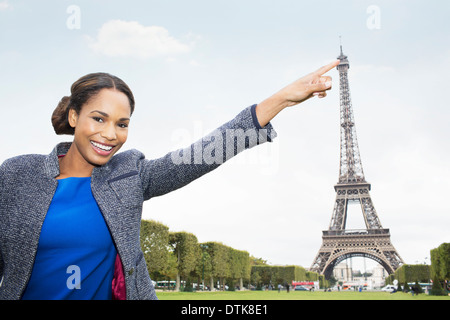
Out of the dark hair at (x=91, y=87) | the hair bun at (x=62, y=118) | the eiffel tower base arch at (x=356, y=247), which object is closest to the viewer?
the dark hair at (x=91, y=87)

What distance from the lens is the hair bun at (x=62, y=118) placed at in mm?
2629

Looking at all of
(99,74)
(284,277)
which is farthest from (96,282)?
(284,277)

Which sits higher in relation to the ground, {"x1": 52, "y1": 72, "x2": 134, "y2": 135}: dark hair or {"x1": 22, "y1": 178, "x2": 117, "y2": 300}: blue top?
{"x1": 52, "y1": 72, "x2": 134, "y2": 135}: dark hair

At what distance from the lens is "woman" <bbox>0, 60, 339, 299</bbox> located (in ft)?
6.83

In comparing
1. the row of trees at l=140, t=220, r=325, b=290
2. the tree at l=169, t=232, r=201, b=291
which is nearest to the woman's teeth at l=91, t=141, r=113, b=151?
the row of trees at l=140, t=220, r=325, b=290

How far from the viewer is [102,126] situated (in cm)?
231

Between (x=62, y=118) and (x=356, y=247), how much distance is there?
67.0 metres

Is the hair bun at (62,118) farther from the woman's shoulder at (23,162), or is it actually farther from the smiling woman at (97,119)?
the woman's shoulder at (23,162)

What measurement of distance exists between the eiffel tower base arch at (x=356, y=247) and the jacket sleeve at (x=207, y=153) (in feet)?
214

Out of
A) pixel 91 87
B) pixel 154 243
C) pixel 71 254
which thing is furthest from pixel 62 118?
pixel 154 243

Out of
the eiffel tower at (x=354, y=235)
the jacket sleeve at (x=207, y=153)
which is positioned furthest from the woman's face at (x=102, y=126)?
the eiffel tower at (x=354, y=235)

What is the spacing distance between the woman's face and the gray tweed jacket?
5.0 inches

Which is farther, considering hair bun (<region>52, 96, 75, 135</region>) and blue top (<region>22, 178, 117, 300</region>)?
hair bun (<region>52, 96, 75, 135</region>)

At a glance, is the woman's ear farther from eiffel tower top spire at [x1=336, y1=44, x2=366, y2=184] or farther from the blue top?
eiffel tower top spire at [x1=336, y1=44, x2=366, y2=184]
